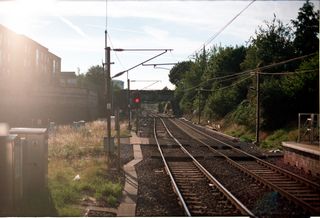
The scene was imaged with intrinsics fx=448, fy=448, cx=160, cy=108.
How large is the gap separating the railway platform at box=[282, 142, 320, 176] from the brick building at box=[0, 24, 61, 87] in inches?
432

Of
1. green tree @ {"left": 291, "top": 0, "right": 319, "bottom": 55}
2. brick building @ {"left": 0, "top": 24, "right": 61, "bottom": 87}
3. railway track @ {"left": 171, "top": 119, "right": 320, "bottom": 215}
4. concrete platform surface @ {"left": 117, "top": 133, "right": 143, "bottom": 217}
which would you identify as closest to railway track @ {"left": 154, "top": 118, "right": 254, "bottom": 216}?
concrete platform surface @ {"left": 117, "top": 133, "right": 143, "bottom": 217}

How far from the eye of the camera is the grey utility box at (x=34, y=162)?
10.1 meters

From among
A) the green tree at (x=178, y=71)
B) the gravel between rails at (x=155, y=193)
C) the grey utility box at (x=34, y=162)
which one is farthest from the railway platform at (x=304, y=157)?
the green tree at (x=178, y=71)

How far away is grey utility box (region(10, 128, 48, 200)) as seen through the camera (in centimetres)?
1009

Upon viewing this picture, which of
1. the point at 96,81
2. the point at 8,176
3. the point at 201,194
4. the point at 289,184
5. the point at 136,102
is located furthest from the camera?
the point at 96,81

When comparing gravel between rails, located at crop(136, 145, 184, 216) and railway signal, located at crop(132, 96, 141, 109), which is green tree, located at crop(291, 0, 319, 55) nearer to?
railway signal, located at crop(132, 96, 141, 109)

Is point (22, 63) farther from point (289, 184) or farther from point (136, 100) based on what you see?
point (289, 184)

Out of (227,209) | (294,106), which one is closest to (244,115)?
(294,106)

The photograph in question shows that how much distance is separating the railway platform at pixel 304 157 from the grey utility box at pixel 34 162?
8.58 metres

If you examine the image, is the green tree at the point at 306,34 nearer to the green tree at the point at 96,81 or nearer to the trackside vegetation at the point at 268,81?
the trackside vegetation at the point at 268,81

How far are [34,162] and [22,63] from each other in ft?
63.6

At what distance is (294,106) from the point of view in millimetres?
30672

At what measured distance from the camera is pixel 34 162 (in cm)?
1023

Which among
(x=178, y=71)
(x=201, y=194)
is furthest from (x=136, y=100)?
(x=178, y=71)
